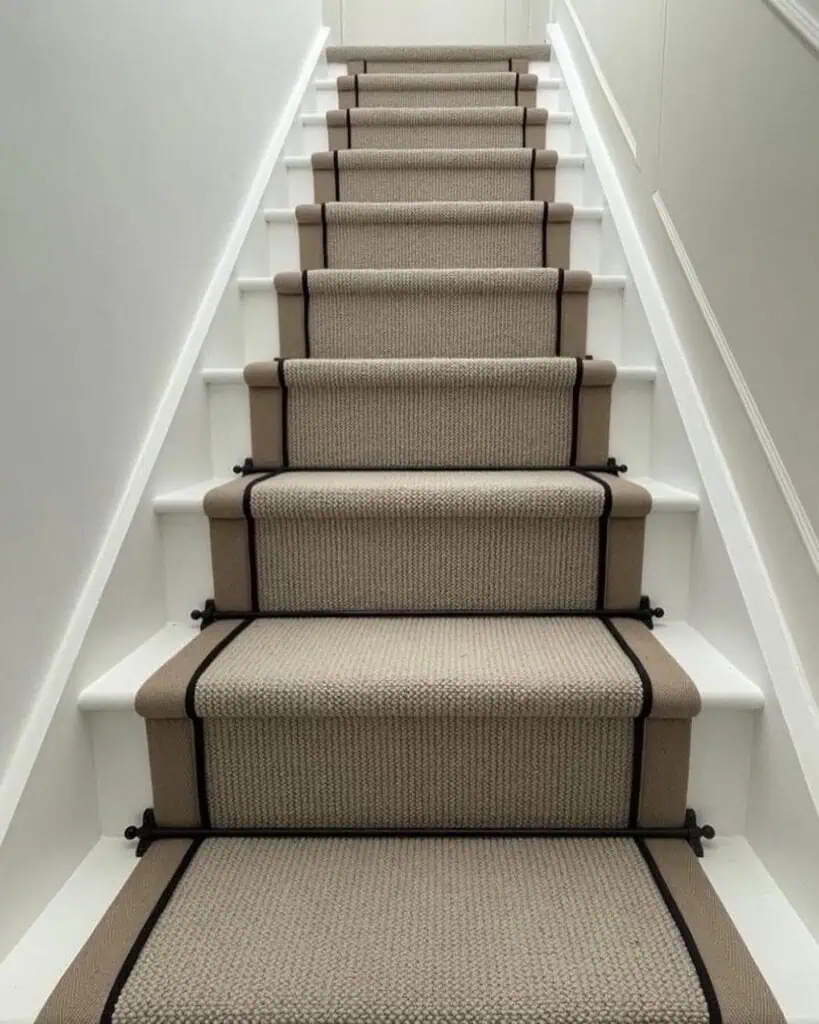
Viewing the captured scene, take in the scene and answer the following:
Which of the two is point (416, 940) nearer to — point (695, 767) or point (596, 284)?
point (695, 767)

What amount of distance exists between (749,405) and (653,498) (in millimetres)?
189

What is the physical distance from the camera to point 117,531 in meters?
0.99

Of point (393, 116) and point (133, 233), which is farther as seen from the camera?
point (393, 116)

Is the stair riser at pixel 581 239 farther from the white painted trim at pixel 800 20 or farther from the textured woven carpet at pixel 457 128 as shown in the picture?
the white painted trim at pixel 800 20

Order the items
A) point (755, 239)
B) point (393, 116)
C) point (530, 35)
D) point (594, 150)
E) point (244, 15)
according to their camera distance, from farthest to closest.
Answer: point (530, 35)
point (393, 116)
point (594, 150)
point (244, 15)
point (755, 239)

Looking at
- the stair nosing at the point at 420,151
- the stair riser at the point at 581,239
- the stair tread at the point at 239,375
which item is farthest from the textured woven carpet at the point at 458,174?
the stair tread at the point at 239,375

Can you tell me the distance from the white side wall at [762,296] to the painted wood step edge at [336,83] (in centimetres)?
108

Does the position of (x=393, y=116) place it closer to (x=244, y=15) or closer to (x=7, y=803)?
(x=244, y=15)

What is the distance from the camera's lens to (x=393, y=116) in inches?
85.7

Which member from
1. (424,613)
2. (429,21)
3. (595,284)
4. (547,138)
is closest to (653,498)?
(424,613)

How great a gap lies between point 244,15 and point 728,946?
1.99 metres

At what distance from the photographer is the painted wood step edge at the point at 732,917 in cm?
65

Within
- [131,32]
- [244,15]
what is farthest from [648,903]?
[244,15]

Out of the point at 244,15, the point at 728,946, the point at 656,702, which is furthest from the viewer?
the point at 244,15
